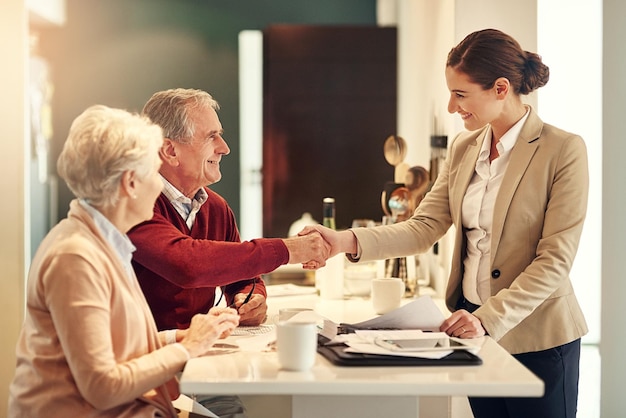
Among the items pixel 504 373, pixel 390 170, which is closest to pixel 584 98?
pixel 390 170

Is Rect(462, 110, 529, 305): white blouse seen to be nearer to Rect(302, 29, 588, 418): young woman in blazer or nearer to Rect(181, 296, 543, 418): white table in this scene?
Rect(302, 29, 588, 418): young woman in blazer

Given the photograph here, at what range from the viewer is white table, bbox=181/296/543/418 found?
1410 millimetres

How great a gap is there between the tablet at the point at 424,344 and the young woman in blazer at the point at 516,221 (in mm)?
152

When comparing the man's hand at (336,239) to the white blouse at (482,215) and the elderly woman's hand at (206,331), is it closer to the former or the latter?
the white blouse at (482,215)

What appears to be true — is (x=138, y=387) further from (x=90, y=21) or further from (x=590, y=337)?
(x=90, y=21)

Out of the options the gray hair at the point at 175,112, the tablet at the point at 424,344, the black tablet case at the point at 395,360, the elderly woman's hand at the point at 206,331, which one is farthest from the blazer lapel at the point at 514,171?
the gray hair at the point at 175,112

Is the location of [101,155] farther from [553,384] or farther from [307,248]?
[553,384]

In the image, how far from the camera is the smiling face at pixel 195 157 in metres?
2.20

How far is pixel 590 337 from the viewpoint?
4.95 metres

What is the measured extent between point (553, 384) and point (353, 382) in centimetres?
79

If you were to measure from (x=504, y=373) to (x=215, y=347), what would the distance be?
0.60 meters

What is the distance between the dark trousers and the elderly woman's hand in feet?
2.52

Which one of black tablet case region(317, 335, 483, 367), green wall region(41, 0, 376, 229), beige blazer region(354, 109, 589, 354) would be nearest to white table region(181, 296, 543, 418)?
black tablet case region(317, 335, 483, 367)

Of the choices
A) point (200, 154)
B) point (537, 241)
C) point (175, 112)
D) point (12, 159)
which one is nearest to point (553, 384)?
point (537, 241)
